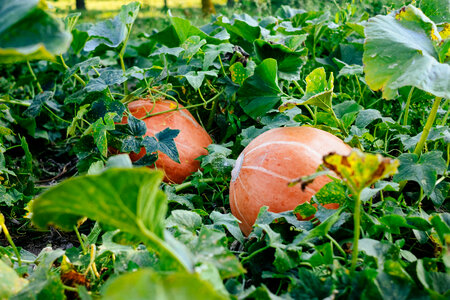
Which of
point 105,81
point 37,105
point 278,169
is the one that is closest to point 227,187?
point 278,169

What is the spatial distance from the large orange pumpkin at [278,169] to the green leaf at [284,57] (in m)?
0.43

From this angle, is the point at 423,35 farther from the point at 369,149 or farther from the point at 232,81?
the point at 232,81

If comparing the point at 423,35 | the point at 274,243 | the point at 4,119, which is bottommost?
the point at 4,119

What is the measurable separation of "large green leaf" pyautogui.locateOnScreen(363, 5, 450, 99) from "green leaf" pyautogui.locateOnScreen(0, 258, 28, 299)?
3.49 ft

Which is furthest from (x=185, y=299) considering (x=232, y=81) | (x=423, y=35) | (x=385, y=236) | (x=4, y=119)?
(x=4, y=119)

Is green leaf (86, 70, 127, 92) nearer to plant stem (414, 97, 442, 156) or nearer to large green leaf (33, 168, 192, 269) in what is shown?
large green leaf (33, 168, 192, 269)

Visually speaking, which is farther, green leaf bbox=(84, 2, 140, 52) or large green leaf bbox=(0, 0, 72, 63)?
green leaf bbox=(84, 2, 140, 52)

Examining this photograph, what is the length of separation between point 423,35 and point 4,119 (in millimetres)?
2114

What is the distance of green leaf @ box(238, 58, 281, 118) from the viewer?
1678 millimetres

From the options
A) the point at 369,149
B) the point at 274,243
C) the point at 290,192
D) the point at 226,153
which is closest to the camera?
the point at 274,243

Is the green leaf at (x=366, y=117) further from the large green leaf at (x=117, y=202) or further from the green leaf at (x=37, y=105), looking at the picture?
the green leaf at (x=37, y=105)

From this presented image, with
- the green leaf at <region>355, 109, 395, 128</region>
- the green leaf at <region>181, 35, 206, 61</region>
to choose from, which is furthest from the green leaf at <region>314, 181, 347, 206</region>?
the green leaf at <region>181, 35, 206, 61</region>

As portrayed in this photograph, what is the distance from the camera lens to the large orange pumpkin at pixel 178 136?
1.90m

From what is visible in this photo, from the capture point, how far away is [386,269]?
964 mm
